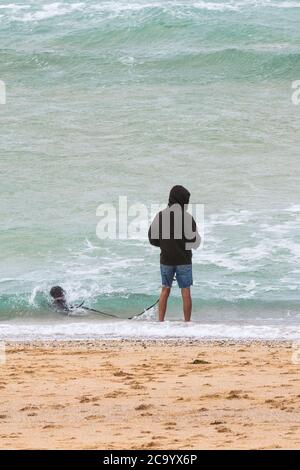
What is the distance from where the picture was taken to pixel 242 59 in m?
23.4

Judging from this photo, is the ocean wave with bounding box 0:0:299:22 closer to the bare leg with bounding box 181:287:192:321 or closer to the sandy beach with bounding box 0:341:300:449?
the bare leg with bounding box 181:287:192:321

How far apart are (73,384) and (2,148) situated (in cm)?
1069

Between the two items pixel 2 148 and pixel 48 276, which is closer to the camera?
pixel 48 276

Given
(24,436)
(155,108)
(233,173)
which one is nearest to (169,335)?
(24,436)

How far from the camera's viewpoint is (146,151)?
60.2 feet

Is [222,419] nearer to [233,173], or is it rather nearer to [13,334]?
[13,334]

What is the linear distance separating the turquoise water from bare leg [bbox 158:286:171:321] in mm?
180

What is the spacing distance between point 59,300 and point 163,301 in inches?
50.6

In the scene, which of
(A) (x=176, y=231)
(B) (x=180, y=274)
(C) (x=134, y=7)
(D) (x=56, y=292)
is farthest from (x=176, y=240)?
(C) (x=134, y=7)

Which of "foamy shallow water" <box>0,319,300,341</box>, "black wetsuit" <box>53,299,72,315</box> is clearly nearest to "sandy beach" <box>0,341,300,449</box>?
"foamy shallow water" <box>0,319,300,341</box>

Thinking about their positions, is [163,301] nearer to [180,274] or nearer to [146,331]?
[180,274]

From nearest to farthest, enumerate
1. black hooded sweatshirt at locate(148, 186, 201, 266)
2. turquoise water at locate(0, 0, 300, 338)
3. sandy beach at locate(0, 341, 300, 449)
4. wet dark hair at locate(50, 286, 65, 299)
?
sandy beach at locate(0, 341, 300, 449), black hooded sweatshirt at locate(148, 186, 201, 266), wet dark hair at locate(50, 286, 65, 299), turquoise water at locate(0, 0, 300, 338)

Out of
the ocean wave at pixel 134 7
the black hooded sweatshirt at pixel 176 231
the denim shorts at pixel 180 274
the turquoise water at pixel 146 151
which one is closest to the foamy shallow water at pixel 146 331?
the turquoise water at pixel 146 151

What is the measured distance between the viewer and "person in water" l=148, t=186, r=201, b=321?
10750 mm
